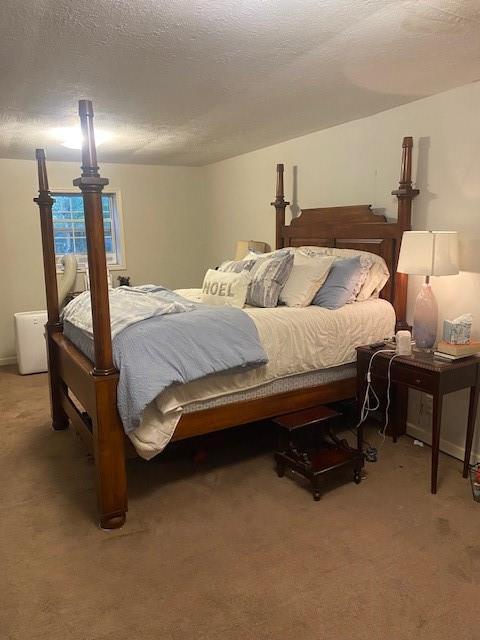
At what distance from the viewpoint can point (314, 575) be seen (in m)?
1.99

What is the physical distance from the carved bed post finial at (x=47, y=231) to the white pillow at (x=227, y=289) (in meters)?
1.06

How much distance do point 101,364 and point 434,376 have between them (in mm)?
1645

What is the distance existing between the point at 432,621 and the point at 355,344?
1.61 metres

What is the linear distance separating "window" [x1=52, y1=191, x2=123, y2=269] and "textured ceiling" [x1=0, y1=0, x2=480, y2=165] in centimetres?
188

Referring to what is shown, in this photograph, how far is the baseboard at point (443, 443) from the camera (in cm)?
297

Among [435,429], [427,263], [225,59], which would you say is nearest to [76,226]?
[225,59]

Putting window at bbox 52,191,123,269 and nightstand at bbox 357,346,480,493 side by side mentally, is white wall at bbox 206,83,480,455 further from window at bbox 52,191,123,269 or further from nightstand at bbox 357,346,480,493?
window at bbox 52,191,123,269

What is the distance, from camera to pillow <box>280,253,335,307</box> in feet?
10.6

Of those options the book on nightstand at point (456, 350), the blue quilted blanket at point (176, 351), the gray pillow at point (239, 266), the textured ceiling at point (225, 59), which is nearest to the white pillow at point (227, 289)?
the gray pillow at point (239, 266)

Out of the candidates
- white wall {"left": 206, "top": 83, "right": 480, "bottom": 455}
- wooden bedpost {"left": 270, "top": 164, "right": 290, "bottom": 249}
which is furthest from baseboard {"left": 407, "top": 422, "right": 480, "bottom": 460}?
wooden bedpost {"left": 270, "top": 164, "right": 290, "bottom": 249}

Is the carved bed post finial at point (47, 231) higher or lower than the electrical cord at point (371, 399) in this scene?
higher

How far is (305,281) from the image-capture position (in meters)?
3.26

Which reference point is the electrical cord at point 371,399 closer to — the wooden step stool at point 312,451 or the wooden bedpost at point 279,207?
the wooden step stool at point 312,451

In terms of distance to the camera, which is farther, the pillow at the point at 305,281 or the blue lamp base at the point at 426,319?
the pillow at the point at 305,281
